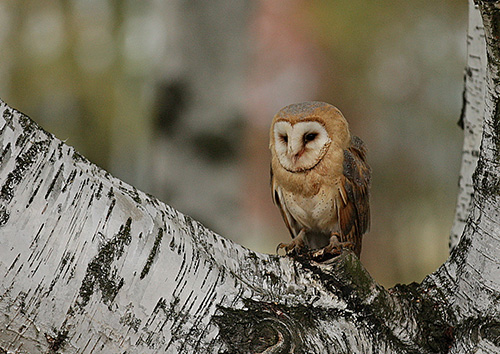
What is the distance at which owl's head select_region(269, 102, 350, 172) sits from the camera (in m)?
1.51

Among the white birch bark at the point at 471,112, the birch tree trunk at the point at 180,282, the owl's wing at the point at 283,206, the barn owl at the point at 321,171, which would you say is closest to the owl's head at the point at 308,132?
the barn owl at the point at 321,171

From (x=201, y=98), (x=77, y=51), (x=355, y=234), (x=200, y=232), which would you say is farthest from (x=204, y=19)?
(x=200, y=232)

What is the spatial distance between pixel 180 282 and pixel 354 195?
2.86ft

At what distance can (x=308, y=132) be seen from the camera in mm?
1535

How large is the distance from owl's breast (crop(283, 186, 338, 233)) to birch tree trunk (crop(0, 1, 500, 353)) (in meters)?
0.53

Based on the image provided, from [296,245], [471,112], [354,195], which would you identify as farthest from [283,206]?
[471,112]

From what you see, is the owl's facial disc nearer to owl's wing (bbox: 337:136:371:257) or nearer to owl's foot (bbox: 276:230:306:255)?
owl's wing (bbox: 337:136:371:257)

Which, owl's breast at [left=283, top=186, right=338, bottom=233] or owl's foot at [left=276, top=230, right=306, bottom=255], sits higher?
owl's breast at [left=283, top=186, right=338, bottom=233]

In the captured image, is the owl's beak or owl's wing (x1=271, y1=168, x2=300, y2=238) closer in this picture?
the owl's beak

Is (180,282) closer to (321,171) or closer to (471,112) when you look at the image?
(321,171)

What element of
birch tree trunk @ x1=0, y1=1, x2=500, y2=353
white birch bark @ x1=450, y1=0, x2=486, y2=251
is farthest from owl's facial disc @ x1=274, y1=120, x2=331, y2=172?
birch tree trunk @ x1=0, y1=1, x2=500, y2=353

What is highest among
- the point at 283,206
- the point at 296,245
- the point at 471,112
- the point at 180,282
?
the point at 471,112

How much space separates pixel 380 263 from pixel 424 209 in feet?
1.57

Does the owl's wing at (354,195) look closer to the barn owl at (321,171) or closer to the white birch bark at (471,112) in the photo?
the barn owl at (321,171)
